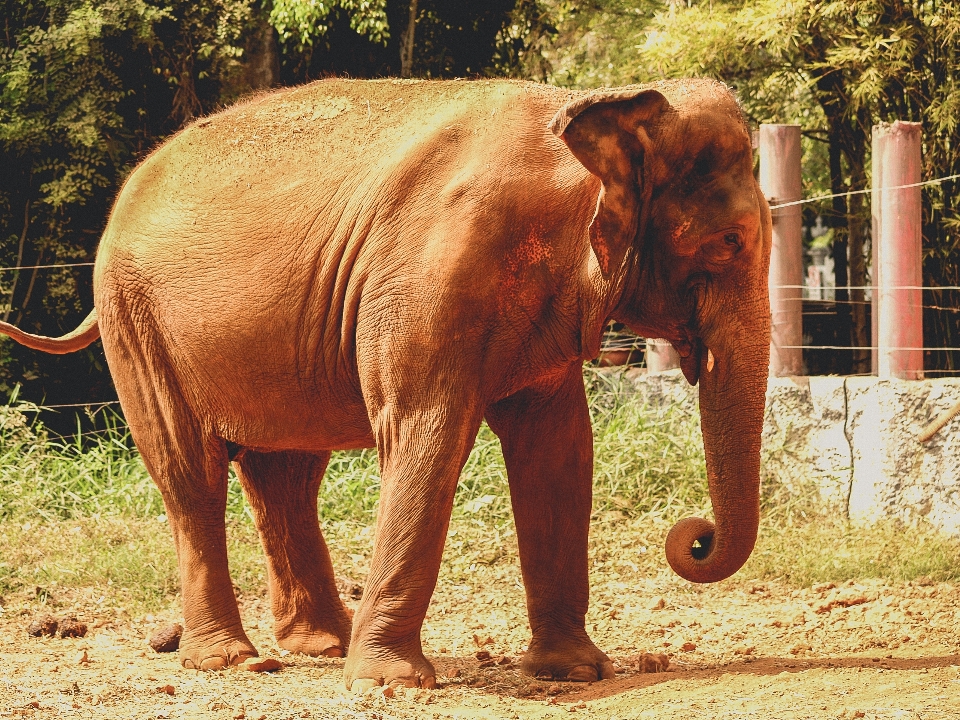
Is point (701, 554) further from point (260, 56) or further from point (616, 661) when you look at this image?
point (260, 56)

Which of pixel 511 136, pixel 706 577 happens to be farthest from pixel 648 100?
pixel 706 577

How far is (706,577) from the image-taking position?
4449 millimetres

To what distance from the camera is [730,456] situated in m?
4.47

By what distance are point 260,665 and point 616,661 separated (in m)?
1.39

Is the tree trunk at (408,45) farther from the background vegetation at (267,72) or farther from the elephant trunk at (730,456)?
the elephant trunk at (730,456)

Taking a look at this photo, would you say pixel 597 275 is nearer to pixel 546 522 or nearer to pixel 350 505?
pixel 546 522

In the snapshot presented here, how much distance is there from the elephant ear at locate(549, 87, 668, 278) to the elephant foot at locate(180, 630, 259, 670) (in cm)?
212

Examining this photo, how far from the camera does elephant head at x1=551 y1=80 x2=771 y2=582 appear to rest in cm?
434

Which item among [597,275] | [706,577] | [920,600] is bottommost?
[920,600]

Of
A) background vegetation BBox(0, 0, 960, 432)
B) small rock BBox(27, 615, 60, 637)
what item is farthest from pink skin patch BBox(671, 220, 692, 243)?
background vegetation BBox(0, 0, 960, 432)

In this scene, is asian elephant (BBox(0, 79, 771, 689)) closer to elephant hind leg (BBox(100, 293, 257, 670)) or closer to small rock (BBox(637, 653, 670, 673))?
elephant hind leg (BBox(100, 293, 257, 670))

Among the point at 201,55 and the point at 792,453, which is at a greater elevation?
the point at 201,55

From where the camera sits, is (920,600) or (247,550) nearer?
(920,600)

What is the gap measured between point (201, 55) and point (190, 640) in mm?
6131
